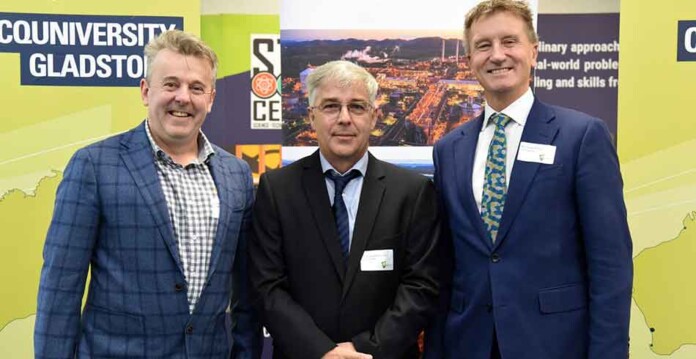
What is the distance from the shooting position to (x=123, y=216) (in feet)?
7.00

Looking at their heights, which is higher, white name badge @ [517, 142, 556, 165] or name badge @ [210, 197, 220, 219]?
white name badge @ [517, 142, 556, 165]

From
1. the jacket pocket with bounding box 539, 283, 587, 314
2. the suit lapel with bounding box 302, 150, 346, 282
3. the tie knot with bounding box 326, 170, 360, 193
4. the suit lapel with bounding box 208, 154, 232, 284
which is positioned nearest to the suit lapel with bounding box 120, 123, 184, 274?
the suit lapel with bounding box 208, 154, 232, 284

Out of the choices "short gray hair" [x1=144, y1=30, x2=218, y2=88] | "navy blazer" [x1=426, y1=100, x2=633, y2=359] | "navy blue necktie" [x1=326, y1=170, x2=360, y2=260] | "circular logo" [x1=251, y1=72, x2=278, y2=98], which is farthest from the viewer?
"circular logo" [x1=251, y1=72, x2=278, y2=98]

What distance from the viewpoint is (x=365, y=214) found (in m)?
2.31

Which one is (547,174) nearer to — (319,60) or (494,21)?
(494,21)

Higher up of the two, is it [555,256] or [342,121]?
[342,121]

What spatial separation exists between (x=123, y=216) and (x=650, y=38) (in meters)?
3.01

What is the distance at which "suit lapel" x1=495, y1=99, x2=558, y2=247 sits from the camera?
7.13ft

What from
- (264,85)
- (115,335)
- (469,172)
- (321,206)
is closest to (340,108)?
(321,206)

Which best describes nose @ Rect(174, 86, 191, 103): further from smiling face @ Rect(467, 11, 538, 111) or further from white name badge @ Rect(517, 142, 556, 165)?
white name badge @ Rect(517, 142, 556, 165)

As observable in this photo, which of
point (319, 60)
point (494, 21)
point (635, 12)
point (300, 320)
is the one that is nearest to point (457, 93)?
point (319, 60)

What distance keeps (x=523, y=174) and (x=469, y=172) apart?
0.20 metres

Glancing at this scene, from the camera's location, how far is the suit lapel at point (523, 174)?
7.13ft

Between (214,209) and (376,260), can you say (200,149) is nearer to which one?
(214,209)
